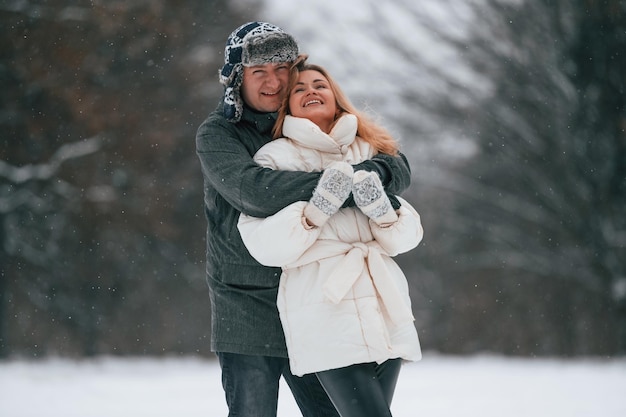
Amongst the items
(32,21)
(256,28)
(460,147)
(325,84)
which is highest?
(32,21)

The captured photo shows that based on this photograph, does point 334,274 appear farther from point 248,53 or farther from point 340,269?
point 248,53

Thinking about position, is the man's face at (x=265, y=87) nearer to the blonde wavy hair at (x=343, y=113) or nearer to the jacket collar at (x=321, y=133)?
the blonde wavy hair at (x=343, y=113)

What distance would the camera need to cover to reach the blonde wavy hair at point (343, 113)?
3.40 metres

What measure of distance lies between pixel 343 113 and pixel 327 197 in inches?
19.7

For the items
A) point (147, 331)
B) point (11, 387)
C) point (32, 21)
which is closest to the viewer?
point (11, 387)

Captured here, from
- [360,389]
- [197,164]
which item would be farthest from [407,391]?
[197,164]

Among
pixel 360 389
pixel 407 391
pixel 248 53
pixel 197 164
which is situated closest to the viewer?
pixel 360 389

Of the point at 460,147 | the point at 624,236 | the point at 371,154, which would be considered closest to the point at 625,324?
the point at 624,236

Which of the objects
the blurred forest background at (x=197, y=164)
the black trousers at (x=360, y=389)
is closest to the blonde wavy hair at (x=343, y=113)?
the black trousers at (x=360, y=389)

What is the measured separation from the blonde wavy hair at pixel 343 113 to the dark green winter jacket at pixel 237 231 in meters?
0.08

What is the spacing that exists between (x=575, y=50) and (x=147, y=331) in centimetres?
1082

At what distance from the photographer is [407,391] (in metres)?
7.92

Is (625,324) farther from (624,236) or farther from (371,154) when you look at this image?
(371,154)

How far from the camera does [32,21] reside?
1638cm
